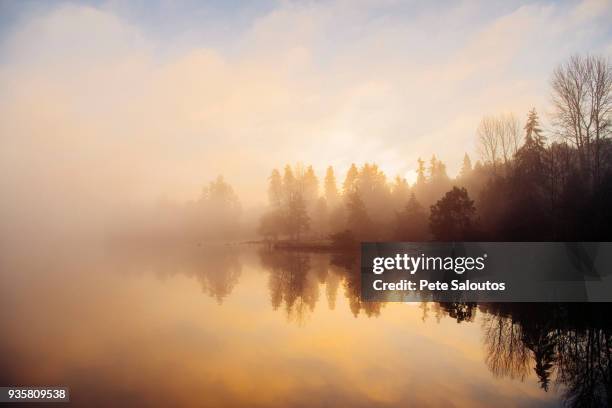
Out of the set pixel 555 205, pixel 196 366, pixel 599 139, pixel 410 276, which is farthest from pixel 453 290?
pixel 196 366

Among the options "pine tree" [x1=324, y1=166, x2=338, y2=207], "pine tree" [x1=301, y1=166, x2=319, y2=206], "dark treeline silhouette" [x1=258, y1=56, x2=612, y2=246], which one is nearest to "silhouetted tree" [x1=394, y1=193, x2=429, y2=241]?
"dark treeline silhouette" [x1=258, y1=56, x2=612, y2=246]

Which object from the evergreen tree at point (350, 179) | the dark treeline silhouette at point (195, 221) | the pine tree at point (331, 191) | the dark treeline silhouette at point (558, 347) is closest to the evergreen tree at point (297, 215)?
the pine tree at point (331, 191)

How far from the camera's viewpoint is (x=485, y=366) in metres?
8.40

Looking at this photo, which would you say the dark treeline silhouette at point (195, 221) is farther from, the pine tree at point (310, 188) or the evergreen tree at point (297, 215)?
the pine tree at point (310, 188)

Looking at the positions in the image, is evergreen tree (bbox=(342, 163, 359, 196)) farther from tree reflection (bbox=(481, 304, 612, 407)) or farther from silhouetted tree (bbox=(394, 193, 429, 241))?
tree reflection (bbox=(481, 304, 612, 407))

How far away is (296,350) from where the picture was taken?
979 centimetres

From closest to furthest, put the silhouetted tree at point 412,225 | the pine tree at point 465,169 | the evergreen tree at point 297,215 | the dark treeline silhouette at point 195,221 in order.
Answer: the silhouetted tree at point 412,225 → the pine tree at point 465,169 → the evergreen tree at point 297,215 → the dark treeline silhouette at point 195,221

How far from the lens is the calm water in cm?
701

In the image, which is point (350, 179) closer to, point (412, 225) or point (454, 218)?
point (412, 225)

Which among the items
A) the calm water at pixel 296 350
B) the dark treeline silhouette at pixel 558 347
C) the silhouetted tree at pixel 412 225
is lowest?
the calm water at pixel 296 350

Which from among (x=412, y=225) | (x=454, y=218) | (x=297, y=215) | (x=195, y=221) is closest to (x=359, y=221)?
(x=412, y=225)

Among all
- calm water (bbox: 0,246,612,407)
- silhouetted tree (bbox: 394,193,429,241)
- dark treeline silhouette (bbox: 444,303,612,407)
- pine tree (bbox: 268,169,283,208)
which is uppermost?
pine tree (bbox: 268,169,283,208)

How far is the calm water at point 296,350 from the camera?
Answer: 23.0 feet

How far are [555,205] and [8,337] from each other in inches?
1037
